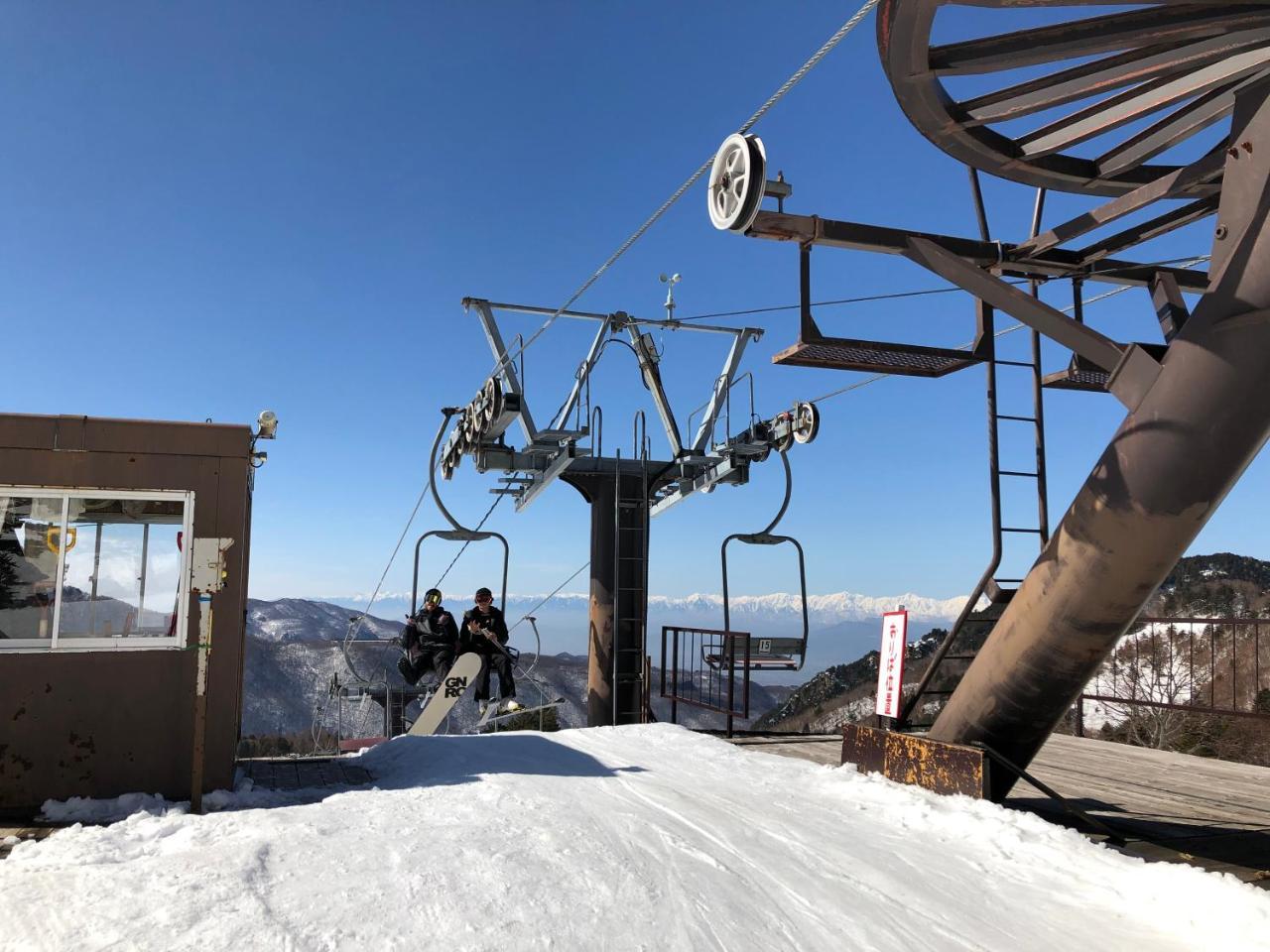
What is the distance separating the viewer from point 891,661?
6.92 m

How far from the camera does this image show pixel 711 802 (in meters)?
5.80

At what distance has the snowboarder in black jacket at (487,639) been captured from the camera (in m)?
11.1

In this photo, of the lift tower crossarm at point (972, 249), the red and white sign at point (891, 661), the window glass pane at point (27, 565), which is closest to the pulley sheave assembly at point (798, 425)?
the red and white sign at point (891, 661)

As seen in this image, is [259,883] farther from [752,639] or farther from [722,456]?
[722,456]

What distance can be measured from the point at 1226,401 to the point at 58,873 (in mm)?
5677

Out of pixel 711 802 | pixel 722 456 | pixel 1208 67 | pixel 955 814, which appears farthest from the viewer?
pixel 722 456

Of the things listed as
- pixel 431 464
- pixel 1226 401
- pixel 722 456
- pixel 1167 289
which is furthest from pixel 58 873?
pixel 722 456

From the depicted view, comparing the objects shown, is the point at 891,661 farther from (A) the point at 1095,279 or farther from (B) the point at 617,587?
(B) the point at 617,587

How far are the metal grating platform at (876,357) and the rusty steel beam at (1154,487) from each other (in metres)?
1.35

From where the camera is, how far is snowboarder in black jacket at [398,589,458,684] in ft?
36.7

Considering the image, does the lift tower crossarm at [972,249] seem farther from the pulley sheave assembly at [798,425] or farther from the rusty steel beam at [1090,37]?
the pulley sheave assembly at [798,425]

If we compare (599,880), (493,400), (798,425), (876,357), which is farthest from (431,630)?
(599,880)

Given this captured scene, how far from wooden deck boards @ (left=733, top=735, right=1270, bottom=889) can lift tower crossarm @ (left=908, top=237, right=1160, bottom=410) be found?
2.47 metres

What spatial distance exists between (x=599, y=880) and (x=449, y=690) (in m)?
7.40
